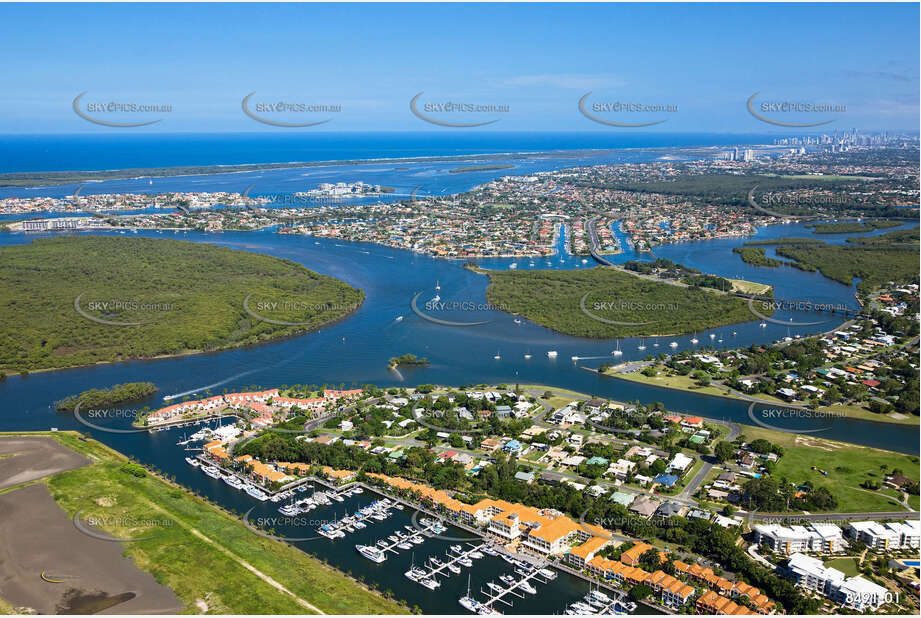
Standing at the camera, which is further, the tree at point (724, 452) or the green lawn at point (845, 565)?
the tree at point (724, 452)

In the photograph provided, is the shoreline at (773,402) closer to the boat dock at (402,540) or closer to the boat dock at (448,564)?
the boat dock at (402,540)

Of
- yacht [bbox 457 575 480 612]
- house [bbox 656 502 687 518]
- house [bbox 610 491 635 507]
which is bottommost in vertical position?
yacht [bbox 457 575 480 612]

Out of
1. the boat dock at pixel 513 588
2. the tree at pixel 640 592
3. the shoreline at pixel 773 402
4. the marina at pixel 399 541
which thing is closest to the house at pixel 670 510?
the tree at pixel 640 592

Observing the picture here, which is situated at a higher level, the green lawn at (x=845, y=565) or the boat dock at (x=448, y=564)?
the boat dock at (x=448, y=564)

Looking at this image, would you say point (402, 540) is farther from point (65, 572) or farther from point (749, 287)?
point (749, 287)

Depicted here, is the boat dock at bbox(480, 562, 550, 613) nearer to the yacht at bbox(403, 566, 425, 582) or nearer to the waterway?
the waterway

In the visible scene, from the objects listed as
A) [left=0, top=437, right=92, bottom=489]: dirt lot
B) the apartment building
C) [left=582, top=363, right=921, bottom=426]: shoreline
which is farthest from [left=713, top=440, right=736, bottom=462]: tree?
[left=0, top=437, right=92, bottom=489]: dirt lot

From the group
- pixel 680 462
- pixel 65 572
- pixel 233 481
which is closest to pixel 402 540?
pixel 233 481
